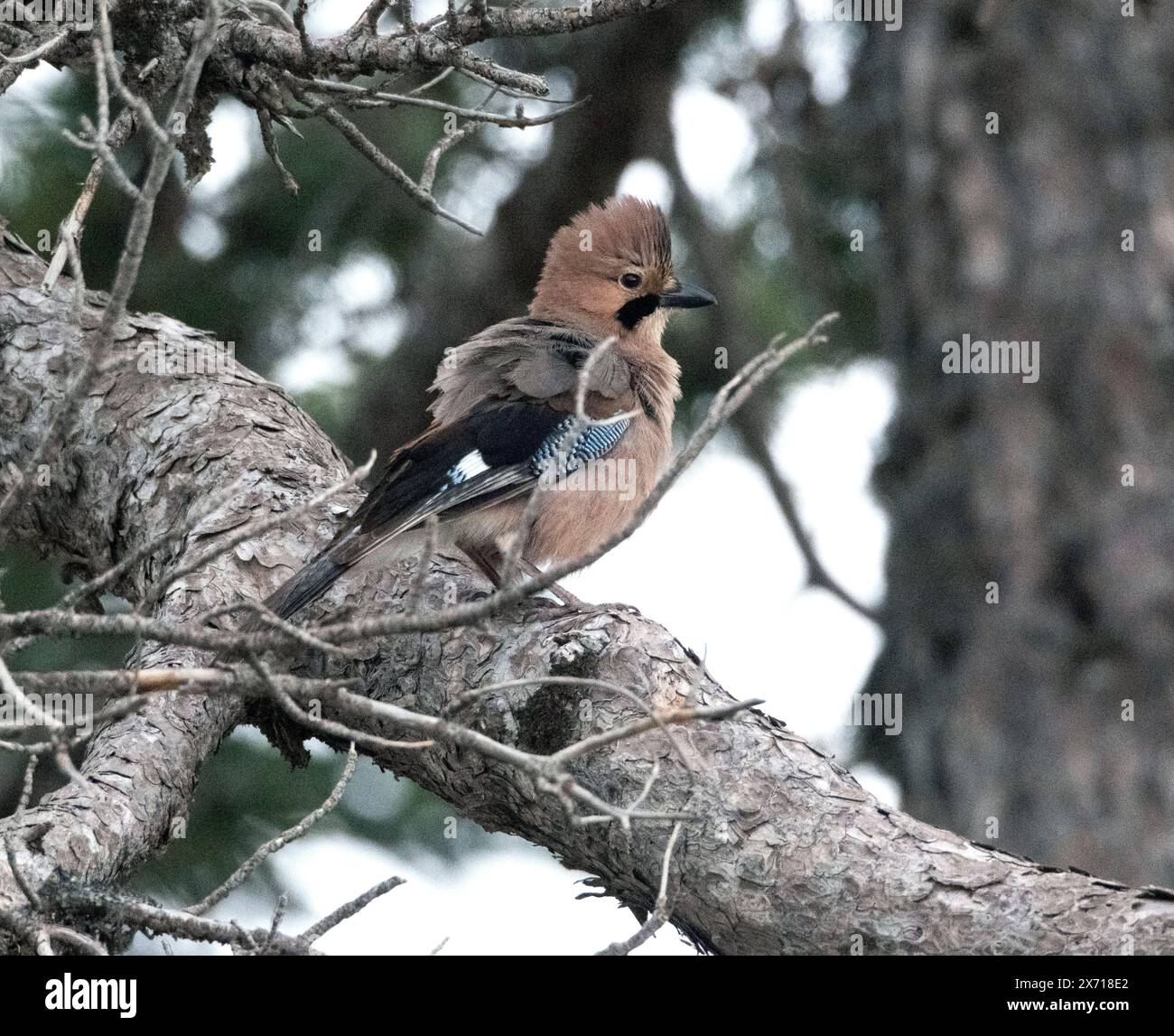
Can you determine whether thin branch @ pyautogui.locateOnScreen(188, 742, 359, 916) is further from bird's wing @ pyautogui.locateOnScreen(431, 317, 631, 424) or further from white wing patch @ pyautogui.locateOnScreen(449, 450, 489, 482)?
bird's wing @ pyautogui.locateOnScreen(431, 317, 631, 424)

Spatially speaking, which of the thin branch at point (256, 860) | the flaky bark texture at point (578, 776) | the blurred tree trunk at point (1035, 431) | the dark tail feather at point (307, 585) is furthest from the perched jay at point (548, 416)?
the blurred tree trunk at point (1035, 431)

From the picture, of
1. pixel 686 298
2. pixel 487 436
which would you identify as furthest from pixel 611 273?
pixel 487 436

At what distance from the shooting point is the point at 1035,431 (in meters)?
6.51

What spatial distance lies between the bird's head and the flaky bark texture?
1424mm

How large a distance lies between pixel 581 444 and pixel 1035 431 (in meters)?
2.59

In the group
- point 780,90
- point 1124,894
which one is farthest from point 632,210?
point 1124,894

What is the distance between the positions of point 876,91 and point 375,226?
2.39 m

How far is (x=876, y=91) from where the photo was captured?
710cm

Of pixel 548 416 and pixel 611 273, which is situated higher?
pixel 611 273

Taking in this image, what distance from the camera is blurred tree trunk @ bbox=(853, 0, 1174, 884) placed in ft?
20.3

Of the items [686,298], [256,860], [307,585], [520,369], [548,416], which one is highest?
[686,298]

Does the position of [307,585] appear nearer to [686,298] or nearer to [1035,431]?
[686,298]
